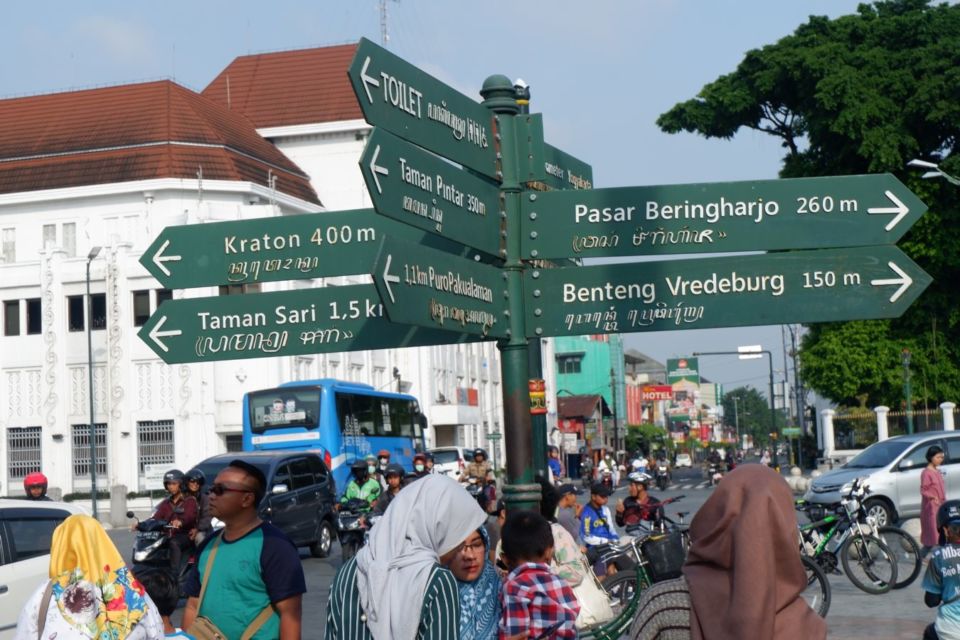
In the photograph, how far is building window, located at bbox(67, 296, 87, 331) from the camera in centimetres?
5141

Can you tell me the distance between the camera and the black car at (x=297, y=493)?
847 inches

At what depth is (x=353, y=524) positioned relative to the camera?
812 inches

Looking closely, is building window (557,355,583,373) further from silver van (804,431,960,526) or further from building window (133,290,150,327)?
silver van (804,431,960,526)

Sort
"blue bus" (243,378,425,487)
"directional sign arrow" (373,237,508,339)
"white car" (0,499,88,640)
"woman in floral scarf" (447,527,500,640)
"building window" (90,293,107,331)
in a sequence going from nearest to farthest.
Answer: "woman in floral scarf" (447,527,500,640), "directional sign arrow" (373,237,508,339), "white car" (0,499,88,640), "blue bus" (243,378,425,487), "building window" (90,293,107,331)

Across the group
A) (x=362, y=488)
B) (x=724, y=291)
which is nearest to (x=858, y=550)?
(x=724, y=291)

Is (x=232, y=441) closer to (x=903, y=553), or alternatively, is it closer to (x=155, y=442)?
(x=155, y=442)

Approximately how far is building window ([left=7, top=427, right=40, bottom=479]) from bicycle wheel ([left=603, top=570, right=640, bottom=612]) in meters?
44.1

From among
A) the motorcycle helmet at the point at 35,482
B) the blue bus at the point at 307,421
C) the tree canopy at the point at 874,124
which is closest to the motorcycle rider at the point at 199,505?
the motorcycle helmet at the point at 35,482

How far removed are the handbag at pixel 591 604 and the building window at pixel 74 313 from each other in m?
45.0

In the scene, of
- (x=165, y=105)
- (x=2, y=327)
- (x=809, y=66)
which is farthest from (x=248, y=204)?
(x=809, y=66)

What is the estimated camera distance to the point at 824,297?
6.33 metres

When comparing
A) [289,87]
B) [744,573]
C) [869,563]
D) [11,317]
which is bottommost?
[869,563]

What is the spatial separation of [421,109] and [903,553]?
11.0 metres

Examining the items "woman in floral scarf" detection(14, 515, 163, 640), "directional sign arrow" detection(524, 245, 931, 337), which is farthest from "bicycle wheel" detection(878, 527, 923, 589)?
"woman in floral scarf" detection(14, 515, 163, 640)
